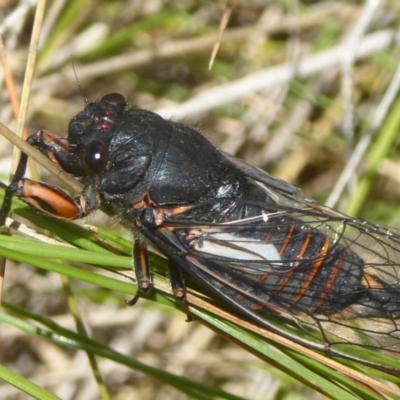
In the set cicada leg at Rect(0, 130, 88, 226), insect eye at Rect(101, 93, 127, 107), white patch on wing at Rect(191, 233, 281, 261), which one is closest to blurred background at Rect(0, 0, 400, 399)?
insect eye at Rect(101, 93, 127, 107)

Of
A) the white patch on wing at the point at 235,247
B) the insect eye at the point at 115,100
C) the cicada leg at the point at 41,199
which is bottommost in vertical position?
the cicada leg at the point at 41,199

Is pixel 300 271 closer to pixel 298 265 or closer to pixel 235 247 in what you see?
pixel 298 265

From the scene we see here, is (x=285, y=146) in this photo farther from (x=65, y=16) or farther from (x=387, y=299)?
(x=387, y=299)

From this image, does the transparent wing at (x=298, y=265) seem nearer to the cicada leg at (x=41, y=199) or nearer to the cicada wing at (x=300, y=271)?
the cicada wing at (x=300, y=271)

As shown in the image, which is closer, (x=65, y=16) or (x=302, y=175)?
(x=65, y=16)

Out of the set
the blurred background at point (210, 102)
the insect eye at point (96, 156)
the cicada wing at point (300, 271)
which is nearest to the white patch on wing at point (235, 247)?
the cicada wing at point (300, 271)

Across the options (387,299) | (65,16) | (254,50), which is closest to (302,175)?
(254,50)
